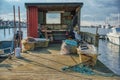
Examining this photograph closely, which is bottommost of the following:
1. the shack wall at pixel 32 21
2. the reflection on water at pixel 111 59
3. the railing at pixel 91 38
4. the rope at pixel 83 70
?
the reflection on water at pixel 111 59

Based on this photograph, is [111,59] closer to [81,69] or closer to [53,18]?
[53,18]

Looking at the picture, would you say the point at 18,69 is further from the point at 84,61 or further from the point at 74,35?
the point at 74,35

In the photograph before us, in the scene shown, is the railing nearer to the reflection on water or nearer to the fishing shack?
the fishing shack

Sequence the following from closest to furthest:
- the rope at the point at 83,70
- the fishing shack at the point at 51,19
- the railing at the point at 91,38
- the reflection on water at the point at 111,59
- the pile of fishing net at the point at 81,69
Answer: the rope at the point at 83,70, the pile of fishing net at the point at 81,69, the railing at the point at 91,38, the fishing shack at the point at 51,19, the reflection on water at the point at 111,59

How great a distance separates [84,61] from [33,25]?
1279 cm

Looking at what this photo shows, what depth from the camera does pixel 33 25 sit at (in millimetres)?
22797

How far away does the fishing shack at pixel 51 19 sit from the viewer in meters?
22.7

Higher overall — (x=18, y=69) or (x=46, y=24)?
(x=46, y=24)

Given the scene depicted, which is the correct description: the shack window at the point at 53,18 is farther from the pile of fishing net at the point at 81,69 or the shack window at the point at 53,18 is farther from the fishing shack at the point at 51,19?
the pile of fishing net at the point at 81,69

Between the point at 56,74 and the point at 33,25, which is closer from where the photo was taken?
the point at 56,74

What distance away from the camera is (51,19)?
29.8 meters

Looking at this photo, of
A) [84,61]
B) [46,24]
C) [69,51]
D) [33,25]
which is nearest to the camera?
[84,61]

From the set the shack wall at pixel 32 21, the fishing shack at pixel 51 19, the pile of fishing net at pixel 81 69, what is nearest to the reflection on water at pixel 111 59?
the fishing shack at pixel 51 19

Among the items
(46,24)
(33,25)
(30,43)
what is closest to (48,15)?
(46,24)
